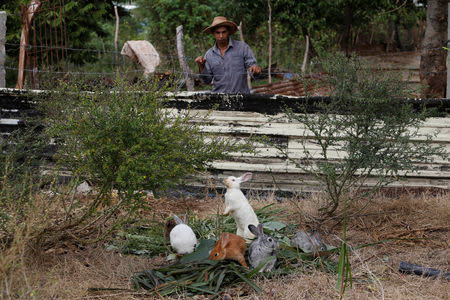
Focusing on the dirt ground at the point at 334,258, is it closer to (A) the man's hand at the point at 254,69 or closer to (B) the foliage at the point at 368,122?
(B) the foliage at the point at 368,122

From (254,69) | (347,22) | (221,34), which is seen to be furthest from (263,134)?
(347,22)

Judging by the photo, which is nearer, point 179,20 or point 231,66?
point 231,66

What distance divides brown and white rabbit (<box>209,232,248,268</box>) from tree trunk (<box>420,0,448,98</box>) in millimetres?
7143

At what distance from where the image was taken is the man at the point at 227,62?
7.33 meters

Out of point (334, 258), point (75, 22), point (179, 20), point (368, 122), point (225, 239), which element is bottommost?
point (334, 258)

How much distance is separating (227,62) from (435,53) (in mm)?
4794

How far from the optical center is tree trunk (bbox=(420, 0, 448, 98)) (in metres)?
9.73

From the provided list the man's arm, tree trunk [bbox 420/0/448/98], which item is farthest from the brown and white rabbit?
tree trunk [bbox 420/0/448/98]

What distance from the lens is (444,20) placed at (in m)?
9.91

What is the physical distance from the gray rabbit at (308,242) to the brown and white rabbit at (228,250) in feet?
2.02

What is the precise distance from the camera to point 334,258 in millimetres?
4273

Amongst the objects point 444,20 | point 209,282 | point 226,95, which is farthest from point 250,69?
point 444,20

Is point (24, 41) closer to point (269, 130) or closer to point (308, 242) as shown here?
point (269, 130)

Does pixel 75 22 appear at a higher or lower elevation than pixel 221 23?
higher
